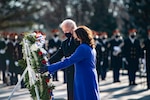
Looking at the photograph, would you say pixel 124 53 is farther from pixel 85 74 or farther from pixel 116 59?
pixel 85 74

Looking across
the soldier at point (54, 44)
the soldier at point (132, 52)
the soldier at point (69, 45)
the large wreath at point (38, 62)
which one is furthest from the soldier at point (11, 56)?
the large wreath at point (38, 62)

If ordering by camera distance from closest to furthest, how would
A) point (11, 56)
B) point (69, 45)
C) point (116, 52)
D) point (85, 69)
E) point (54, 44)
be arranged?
1. point (85, 69)
2. point (69, 45)
3. point (11, 56)
4. point (116, 52)
5. point (54, 44)

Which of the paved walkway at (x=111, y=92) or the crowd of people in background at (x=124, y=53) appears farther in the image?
the crowd of people in background at (x=124, y=53)

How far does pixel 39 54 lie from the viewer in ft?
25.4

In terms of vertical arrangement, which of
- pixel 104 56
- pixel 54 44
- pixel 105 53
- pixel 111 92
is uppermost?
pixel 54 44

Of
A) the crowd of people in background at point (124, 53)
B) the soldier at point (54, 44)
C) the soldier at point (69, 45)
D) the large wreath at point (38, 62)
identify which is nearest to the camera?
the large wreath at point (38, 62)

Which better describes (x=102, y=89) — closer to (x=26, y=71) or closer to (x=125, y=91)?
(x=125, y=91)

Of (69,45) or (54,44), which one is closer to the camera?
(69,45)

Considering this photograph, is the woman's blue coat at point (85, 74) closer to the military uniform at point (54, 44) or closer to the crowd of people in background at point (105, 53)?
the crowd of people in background at point (105, 53)

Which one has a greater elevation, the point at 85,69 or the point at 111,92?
the point at 85,69

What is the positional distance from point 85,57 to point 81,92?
60 centimetres

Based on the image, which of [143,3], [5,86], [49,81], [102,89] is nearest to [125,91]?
[102,89]

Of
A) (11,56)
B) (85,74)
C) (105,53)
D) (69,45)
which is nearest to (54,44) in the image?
(11,56)

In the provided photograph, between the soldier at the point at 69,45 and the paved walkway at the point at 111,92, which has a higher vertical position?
the soldier at the point at 69,45
